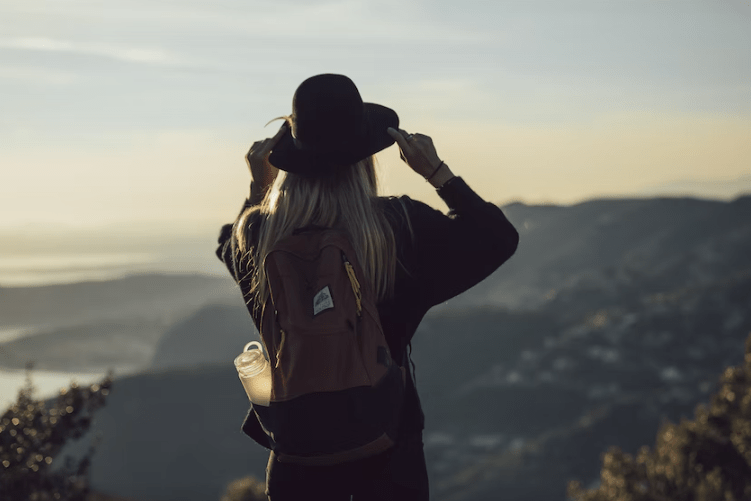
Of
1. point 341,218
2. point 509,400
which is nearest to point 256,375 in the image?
point 341,218

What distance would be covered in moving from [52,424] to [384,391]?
8680 millimetres

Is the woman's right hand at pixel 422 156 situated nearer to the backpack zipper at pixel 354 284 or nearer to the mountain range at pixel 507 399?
the backpack zipper at pixel 354 284

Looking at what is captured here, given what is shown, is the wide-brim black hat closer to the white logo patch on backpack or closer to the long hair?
the long hair

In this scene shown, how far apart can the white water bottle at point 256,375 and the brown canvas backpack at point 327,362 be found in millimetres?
91

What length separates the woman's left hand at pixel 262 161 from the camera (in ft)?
9.63

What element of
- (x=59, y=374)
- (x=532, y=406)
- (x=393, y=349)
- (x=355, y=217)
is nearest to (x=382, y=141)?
(x=355, y=217)

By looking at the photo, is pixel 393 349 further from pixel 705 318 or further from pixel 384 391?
pixel 705 318

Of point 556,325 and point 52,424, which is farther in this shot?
point 556,325

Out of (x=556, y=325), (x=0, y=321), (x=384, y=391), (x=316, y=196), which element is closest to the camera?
(x=384, y=391)

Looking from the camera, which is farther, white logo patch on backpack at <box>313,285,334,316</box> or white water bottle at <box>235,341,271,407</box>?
white water bottle at <box>235,341,271,407</box>

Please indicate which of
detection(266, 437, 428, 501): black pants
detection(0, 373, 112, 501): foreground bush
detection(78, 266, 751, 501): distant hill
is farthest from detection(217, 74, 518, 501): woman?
detection(78, 266, 751, 501): distant hill

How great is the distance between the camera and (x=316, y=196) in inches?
102

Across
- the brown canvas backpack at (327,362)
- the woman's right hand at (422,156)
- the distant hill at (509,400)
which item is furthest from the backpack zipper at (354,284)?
the distant hill at (509,400)

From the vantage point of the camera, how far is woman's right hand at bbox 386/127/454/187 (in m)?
2.67
